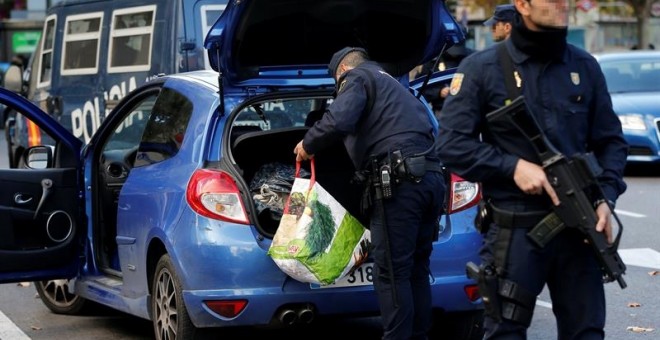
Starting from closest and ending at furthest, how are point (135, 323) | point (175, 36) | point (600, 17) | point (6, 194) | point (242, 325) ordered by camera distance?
point (242, 325) < point (6, 194) < point (135, 323) < point (175, 36) < point (600, 17)

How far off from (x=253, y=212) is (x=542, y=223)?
7.15ft

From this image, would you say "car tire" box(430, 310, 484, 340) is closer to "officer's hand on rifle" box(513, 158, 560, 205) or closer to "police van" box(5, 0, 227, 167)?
"officer's hand on rifle" box(513, 158, 560, 205)

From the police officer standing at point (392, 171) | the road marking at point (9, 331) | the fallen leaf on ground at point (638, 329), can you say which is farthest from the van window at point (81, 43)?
the police officer standing at point (392, 171)

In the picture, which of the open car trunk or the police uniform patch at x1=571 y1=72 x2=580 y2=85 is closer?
the police uniform patch at x1=571 y1=72 x2=580 y2=85

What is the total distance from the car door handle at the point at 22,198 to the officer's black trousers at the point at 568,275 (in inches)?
145

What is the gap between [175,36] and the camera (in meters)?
12.6

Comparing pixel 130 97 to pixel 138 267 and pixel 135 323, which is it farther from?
pixel 135 323

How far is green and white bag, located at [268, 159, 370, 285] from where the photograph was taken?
670 centimetres

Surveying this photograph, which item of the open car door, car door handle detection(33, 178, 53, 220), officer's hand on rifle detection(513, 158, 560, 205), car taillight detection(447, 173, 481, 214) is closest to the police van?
the open car door

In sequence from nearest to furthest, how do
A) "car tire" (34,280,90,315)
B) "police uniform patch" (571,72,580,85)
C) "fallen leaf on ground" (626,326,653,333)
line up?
"police uniform patch" (571,72,580,85), "fallen leaf on ground" (626,326,653,333), "car tire" (34,280,90,315)

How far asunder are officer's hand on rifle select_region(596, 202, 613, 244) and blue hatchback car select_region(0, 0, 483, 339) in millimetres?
2146

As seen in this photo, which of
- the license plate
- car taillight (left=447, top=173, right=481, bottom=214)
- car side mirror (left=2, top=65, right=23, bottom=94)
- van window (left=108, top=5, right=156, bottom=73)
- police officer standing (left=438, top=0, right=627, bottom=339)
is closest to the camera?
police officer standing (left=438, top=0, right=627, bottom=339)

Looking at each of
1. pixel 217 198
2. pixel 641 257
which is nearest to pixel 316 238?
pixel 217 198

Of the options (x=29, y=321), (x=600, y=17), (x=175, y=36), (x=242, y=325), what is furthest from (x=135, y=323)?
(x=600, y=17)
